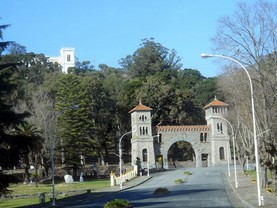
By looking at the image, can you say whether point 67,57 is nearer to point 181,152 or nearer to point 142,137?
point 181,152

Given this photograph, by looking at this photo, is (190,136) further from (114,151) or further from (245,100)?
(245,100)

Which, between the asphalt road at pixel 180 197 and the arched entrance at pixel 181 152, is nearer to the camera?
the asphalt road at pixel 180 197

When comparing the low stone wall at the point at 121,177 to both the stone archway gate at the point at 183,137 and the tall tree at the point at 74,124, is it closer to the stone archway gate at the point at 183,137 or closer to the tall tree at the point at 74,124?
the tall tree at the point at 74,124

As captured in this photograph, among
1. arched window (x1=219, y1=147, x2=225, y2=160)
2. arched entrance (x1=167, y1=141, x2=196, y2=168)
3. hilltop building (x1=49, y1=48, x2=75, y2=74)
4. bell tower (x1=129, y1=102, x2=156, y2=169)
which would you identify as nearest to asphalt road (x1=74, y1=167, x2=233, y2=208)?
bell tower (x1=129, y1=102, x2=156, y2=169)

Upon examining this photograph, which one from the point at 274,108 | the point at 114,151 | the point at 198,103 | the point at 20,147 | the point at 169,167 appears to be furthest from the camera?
the point at 198,103

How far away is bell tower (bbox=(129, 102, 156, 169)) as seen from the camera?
287 ft

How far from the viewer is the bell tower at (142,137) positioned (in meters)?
87.4

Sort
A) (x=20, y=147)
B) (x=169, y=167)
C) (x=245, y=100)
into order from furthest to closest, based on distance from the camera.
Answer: (x=169, y=167), (x=245, y=100), (x=20, y=147)

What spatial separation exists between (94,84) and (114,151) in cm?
1394

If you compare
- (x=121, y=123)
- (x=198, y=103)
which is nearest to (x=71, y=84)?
(x=121, y=123)

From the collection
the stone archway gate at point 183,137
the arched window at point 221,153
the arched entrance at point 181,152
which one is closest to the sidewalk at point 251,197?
the arched window at point 221,153

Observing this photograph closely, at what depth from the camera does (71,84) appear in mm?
81750

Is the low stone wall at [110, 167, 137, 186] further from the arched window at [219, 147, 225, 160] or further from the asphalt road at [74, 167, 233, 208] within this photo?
the arched window at [219, 147, 225, 160]

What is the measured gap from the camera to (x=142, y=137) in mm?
88438
